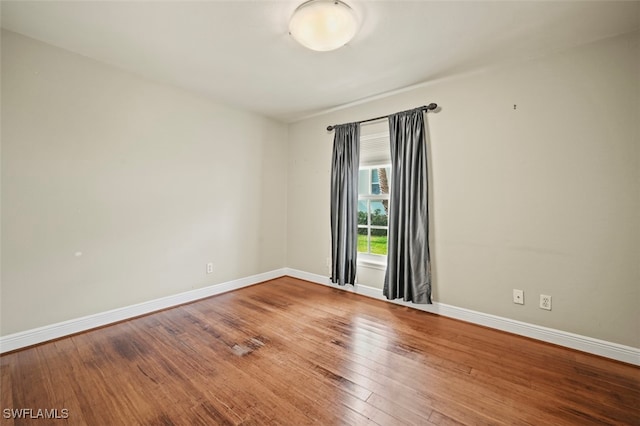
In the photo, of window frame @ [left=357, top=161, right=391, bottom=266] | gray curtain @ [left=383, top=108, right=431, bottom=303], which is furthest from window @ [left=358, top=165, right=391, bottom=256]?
gray curtain @ [left=383, top=108, right=431, bottom=303]

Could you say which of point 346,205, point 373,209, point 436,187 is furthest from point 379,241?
point 436,187

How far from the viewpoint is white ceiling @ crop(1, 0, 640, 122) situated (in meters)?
1.76

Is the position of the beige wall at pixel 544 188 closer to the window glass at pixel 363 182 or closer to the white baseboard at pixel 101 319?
the window glass at pixel 363 182

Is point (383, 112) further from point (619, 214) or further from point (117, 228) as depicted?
point (117, 228)

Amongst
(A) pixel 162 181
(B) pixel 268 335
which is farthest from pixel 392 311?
(A) pixel 162 181

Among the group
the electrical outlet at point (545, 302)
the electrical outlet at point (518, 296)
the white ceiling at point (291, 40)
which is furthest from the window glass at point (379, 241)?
the white ceiling at point (291, 40)

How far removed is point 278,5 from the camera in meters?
1.73

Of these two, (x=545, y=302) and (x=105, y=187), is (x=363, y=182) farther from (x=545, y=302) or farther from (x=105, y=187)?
(x=105, y=187)

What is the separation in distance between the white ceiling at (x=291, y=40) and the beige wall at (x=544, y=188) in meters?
0.24

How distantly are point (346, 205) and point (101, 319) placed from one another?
2.86 meters

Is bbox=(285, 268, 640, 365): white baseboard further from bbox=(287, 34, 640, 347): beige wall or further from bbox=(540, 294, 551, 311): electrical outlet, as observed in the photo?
bbox=(540, 294, 551, 311): electrical outlet

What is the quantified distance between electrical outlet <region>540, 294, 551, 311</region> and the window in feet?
5.13

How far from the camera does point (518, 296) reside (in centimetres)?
236

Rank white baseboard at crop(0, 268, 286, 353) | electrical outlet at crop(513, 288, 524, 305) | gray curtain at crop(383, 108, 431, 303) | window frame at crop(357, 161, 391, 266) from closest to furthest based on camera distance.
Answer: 1. white baseboard at crop(0, 268, 286, 353)
2. electrical outlet at crop(513, 288, 524, 305)
3. gray curtain at crop(383, 108, 431, 303)
4. window frame at crop(357, 161, 391, 266)
